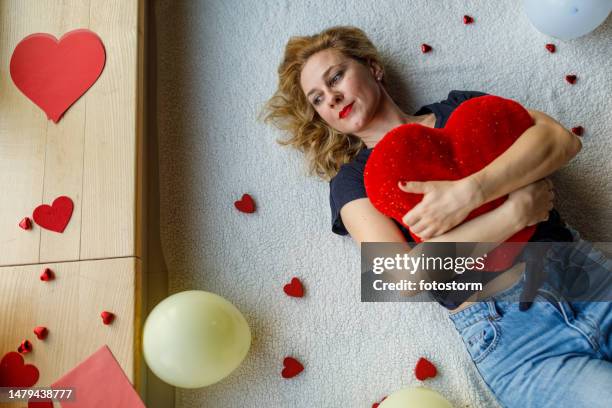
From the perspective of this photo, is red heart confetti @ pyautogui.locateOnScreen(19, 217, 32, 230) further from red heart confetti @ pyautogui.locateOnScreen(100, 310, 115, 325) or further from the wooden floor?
red heart confetti @ pyautogui.locateOnScreen(100, 310, 115, 325)

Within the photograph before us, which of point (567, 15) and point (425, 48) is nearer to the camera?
point (567, 15)

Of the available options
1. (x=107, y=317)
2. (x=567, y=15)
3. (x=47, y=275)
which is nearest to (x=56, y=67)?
(x=47, y=275)

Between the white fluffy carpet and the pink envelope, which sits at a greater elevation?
the white fluffy carpet

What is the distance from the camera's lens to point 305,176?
1.33m

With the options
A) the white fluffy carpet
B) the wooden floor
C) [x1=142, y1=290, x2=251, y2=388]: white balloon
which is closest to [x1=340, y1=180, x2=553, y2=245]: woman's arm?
the white fluffy carpet

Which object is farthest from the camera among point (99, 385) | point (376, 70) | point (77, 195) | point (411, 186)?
point (376, 70)

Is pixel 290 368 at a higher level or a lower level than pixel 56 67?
lower

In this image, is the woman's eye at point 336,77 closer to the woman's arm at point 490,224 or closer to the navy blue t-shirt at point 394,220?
the navy blue t-shirt at point 394,220

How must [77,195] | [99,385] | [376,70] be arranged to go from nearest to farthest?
[99,385] < [77,195] < [376,70]

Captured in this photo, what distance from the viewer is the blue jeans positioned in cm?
98

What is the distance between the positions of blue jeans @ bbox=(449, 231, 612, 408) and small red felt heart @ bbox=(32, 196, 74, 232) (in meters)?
0.86

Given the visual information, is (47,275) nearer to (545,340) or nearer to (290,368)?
(290,368)

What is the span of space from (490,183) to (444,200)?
90 mm

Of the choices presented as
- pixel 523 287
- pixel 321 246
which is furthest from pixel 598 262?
pixel 321 246
